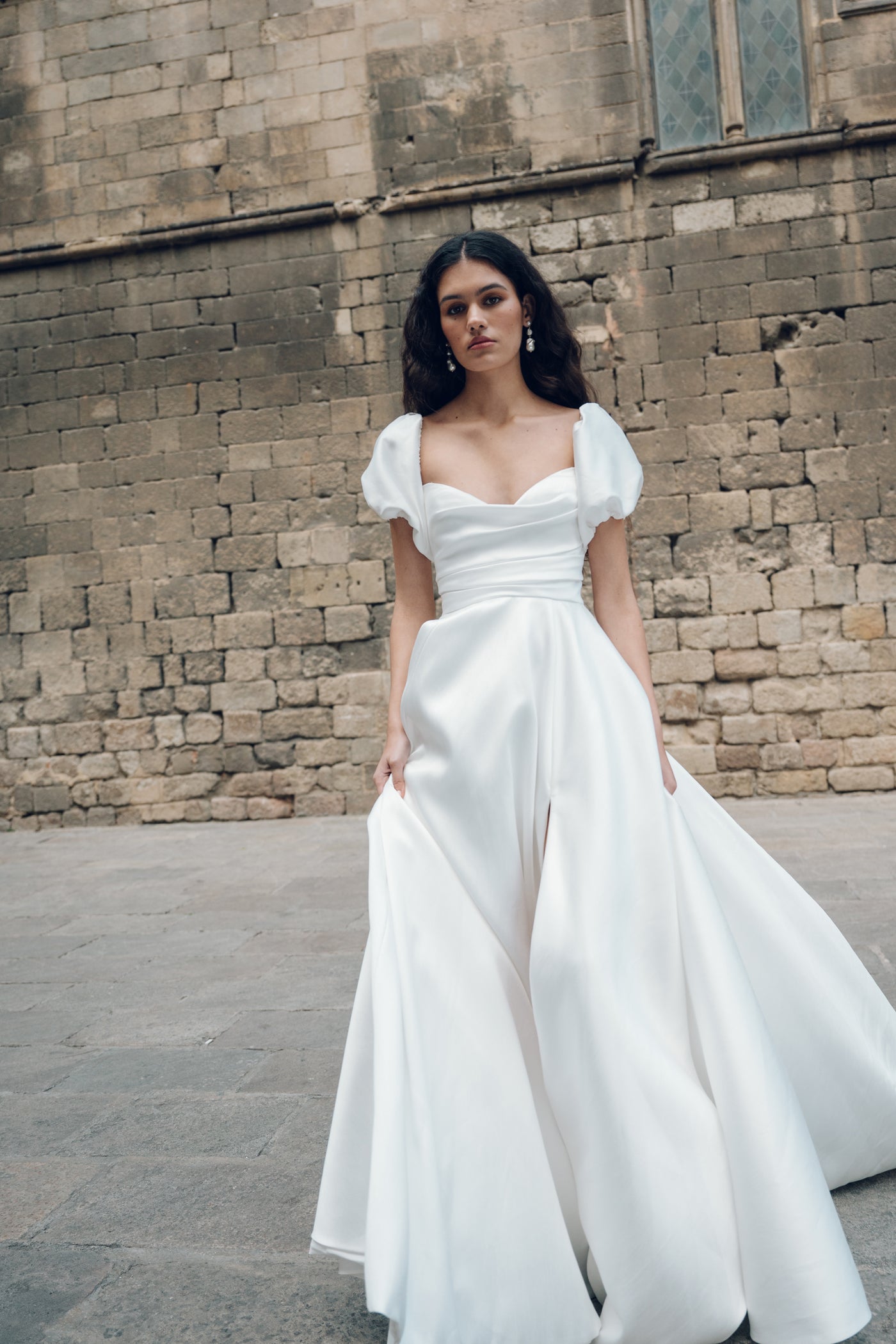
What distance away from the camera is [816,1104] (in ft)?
5.62

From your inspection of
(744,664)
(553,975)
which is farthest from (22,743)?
(553,975)

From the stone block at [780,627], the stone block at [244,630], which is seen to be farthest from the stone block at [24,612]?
the stone block at [780,627]

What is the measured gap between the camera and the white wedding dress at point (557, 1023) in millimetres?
1288

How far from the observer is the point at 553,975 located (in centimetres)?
136

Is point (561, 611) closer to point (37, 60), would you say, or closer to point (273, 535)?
point (273, 535)

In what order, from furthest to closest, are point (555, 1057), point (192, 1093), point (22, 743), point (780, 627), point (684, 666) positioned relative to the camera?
point (22, 743) → point (684, 666) → point (780, 627) → point (192, 1093) → point (555, 1057)

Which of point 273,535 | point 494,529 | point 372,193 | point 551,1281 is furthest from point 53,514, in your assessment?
point 551,1281

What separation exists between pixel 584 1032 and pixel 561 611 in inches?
24.1

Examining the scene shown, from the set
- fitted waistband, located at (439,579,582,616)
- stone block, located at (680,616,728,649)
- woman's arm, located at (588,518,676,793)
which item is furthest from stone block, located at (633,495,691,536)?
fitted waistband, located at (439,579,582,616)

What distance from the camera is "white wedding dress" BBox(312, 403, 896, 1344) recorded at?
1288 mm

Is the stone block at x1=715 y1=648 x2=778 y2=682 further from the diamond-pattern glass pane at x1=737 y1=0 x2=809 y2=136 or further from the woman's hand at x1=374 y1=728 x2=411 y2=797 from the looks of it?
the woman's hand at x1=374 y1=728 x2=411 y2=797

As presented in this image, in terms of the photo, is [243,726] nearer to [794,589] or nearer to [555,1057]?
[794,589]

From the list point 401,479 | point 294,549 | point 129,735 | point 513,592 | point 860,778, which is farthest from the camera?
point 129,735

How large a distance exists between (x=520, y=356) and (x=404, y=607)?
50cm
